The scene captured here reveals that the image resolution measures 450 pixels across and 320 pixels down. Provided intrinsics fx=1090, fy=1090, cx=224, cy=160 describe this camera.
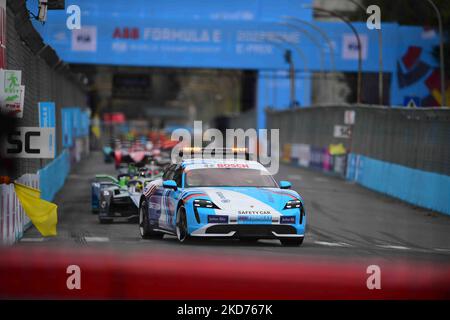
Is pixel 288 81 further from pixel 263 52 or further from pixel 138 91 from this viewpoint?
pixel 138 91

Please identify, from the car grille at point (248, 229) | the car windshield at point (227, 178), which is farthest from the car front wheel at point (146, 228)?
the car grille at point (248, 229)

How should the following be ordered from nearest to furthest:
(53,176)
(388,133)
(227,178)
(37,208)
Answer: (37,208), (227,178), (53,176), (388,133)

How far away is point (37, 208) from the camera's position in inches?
595

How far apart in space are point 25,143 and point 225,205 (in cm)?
303

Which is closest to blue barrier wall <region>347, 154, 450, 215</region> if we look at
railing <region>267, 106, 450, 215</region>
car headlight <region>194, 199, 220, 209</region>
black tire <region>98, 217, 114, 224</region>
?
railing <region>267, 106, 450, 215</region>

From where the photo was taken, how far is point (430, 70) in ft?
221

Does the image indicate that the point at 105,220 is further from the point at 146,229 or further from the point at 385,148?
the point at 385,148

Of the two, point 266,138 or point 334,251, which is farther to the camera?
point 266,138

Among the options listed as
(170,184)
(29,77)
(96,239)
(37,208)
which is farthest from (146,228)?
(29,77)

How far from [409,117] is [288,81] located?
145 feet

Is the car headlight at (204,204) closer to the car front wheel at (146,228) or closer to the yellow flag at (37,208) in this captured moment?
the yellow flag at (37,208)

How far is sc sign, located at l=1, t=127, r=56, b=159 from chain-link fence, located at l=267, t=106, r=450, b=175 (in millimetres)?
14286

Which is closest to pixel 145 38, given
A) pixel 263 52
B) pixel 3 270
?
pixel 263 52
